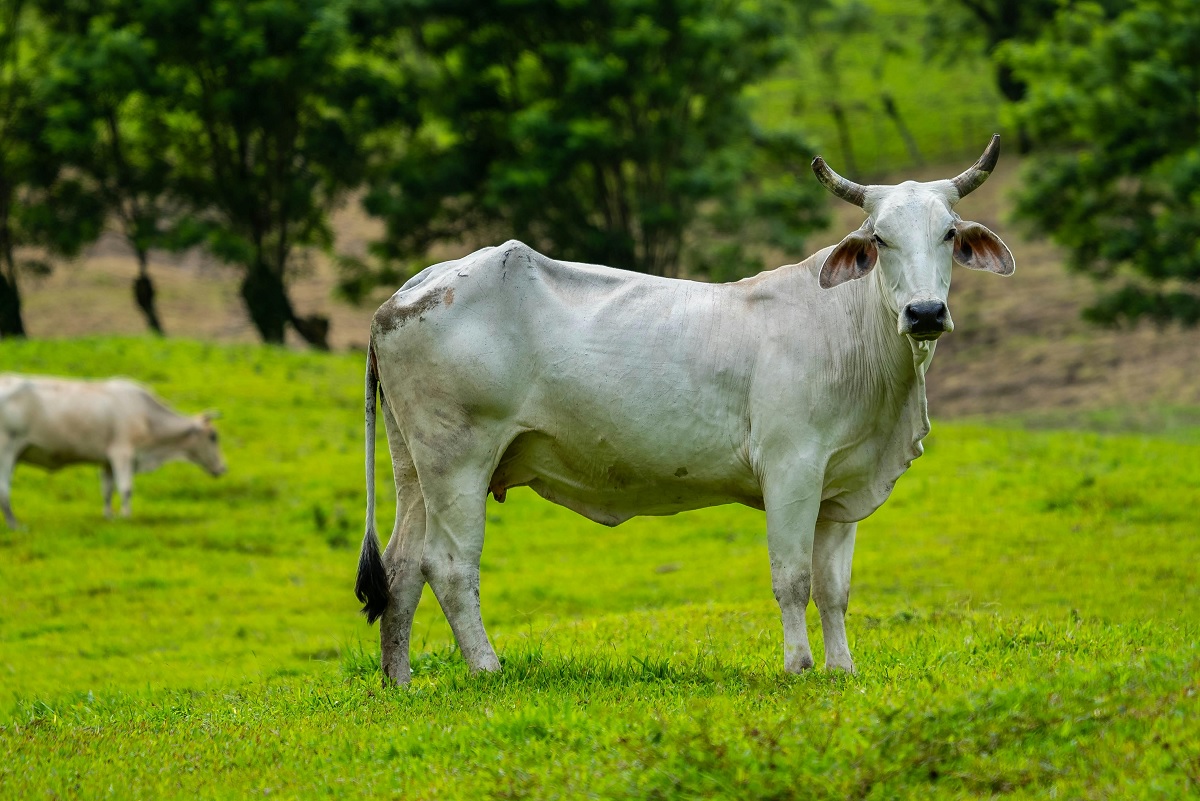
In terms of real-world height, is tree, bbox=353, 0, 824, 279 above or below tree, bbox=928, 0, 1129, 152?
below

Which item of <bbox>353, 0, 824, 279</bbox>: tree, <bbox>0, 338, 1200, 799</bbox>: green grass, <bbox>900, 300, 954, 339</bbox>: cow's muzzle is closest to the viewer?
<bbox>0, 338, 1200, 799</bbox>: green grass

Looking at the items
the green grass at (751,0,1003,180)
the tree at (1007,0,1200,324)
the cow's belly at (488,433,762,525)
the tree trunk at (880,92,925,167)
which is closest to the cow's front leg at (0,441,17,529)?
the cow's belly at (488,433,762,525)

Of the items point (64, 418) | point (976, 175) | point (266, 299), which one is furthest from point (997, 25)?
point (976, 175)

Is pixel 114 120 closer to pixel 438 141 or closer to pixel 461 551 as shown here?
pixel 438 141

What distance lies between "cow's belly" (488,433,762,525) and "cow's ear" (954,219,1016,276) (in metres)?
1.69

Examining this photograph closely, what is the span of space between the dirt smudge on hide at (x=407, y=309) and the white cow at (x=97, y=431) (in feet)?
34.8

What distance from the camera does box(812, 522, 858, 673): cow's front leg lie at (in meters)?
8.00

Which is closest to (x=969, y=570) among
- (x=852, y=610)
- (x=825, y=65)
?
(x=852, y=610)

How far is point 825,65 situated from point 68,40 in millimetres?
35965

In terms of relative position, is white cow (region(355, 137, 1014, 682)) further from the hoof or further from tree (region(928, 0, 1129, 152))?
tree (region(928, 0, 1129, 152))

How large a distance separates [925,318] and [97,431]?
13868 mm

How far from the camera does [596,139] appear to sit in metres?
32.7

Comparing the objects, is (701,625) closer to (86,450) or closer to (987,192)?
(86,450)

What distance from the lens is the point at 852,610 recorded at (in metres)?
11.5
